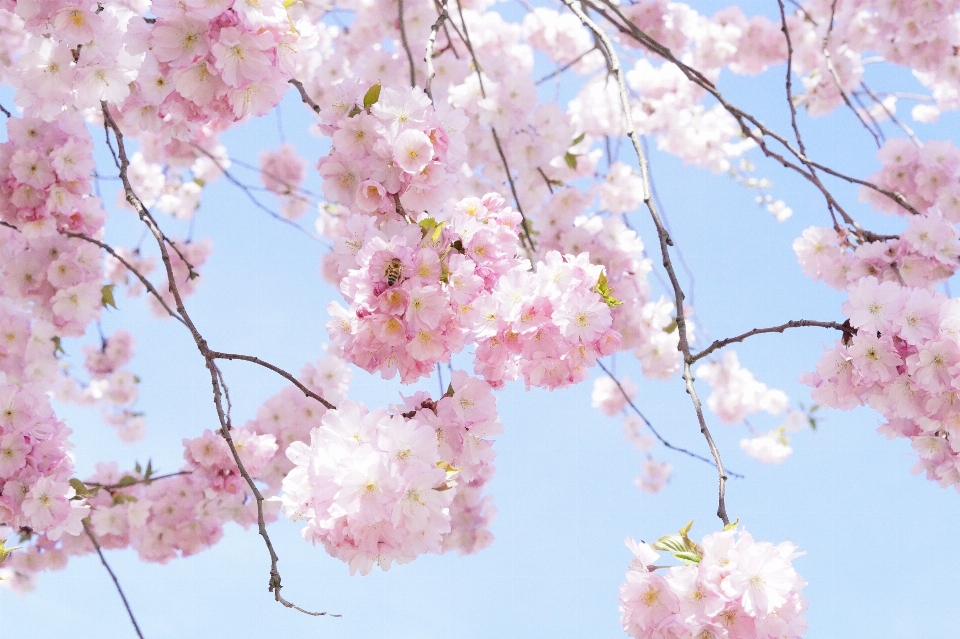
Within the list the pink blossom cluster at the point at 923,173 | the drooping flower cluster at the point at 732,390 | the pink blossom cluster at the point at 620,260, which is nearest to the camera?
the pink blossom cluster at the point at 620,260

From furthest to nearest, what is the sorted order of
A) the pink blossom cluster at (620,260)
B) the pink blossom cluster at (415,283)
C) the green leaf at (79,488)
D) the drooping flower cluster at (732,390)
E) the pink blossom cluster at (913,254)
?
the drooping flower cluster at (732,390) → the pink blossom cluster at (620,260) → the pink blossom cluster at (913,254) → the green leaf at (79,488) → the pink blossom cluster at (415,283)

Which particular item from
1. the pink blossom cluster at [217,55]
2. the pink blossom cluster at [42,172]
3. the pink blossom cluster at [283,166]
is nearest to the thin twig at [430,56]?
the pink blossom cluster at [217,55]

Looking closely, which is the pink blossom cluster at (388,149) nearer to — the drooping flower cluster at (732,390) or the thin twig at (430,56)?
the thin twig at (430,56)

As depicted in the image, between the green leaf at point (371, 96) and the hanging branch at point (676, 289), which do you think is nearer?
the hanging branch at point (676, 289)

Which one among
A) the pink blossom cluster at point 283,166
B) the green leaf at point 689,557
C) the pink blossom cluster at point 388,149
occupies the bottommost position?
the green leaf at point 689,557

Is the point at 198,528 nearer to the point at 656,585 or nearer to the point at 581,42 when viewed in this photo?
the point at 656,585

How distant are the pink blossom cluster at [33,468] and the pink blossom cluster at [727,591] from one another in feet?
5.53

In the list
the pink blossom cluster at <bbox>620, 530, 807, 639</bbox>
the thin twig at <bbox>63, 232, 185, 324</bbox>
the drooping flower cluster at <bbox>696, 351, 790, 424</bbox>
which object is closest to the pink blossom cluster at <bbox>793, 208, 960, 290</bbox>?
the pink blossom cluster at <bbox>620, 530, 807, 639</bbox>

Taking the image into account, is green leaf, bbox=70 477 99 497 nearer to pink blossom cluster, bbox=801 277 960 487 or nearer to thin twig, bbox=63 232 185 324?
thin twig, bbox=63 232 185 324

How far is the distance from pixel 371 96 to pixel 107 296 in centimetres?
207

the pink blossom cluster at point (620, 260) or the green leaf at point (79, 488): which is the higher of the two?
the pink blossom cluster at point (620, 260)

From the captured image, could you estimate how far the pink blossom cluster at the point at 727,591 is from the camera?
4.01 feet

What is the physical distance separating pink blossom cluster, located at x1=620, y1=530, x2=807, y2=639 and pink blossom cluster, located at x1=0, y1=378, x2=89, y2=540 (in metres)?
1.69

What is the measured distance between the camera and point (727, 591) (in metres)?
1.21
